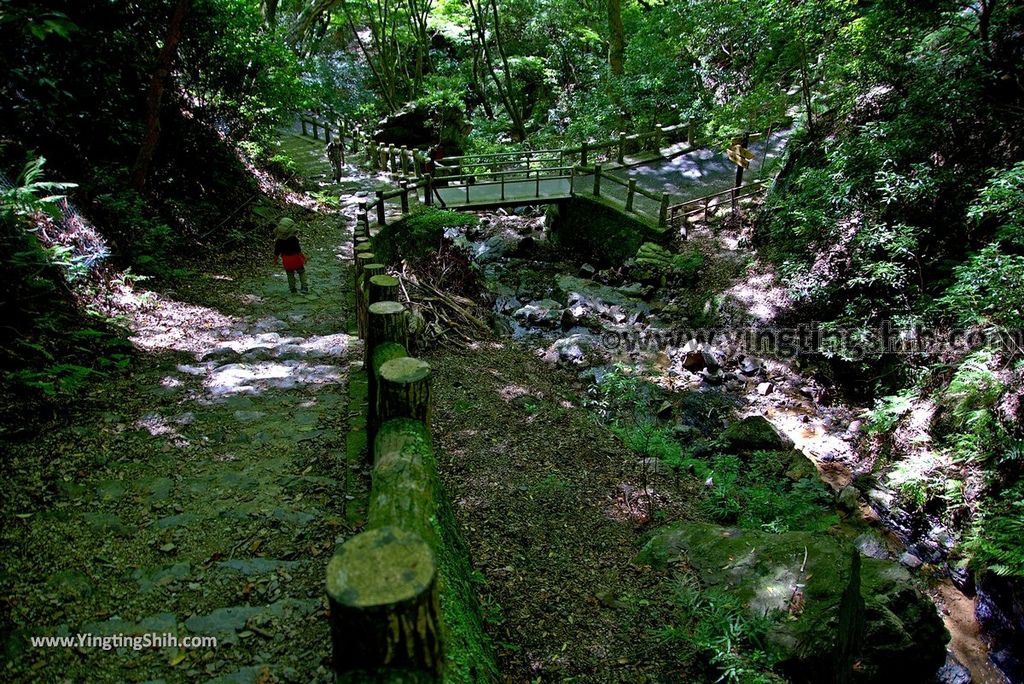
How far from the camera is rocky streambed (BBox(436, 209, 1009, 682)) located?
413 cm

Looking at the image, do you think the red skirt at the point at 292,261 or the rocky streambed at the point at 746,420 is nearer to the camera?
the rocky streambed at the point at 746,420

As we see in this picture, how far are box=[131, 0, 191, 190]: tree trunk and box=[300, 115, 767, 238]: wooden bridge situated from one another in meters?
3.67

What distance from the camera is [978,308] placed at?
22.5 ft

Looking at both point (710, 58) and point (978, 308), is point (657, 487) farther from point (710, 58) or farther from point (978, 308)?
point (710, 58)

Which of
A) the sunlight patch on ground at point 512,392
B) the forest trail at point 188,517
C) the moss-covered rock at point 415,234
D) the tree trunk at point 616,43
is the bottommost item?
the sunlight patch on ground at point 512,392

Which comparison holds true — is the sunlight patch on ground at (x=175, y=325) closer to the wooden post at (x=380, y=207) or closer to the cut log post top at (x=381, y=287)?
the cut log post top at (x=381, y=287)

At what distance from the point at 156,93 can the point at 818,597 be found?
1046cm

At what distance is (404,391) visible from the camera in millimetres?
3701

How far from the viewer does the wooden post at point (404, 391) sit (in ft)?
12.1

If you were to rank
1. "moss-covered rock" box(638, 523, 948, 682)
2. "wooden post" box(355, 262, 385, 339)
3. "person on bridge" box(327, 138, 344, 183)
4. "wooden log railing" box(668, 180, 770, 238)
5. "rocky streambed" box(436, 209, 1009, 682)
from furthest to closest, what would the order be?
1. "person on bridge" box(327, 138, 344, 183)
2. "wooden log railing" box(668, 180, 770, 238)
3. "wooden post" box(355, 262, 385, 339)
4. "rocky streambed" box(436, 209, 1009, 682)
5. "moss-covered rock" box(638, 523, 948, 682)

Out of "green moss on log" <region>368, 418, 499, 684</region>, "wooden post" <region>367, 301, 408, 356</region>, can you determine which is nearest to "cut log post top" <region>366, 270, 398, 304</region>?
"wooden post" <region>367, 301, 408, 356</region>

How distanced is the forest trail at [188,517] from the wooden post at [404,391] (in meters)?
0.85

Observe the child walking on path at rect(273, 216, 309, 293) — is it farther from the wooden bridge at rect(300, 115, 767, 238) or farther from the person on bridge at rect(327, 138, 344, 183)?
the person on bridge at rect(327, 138, 344, 183)

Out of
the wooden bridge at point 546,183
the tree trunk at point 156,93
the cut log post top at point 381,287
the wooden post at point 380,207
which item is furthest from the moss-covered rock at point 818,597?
the tree trunk at point 156,93
